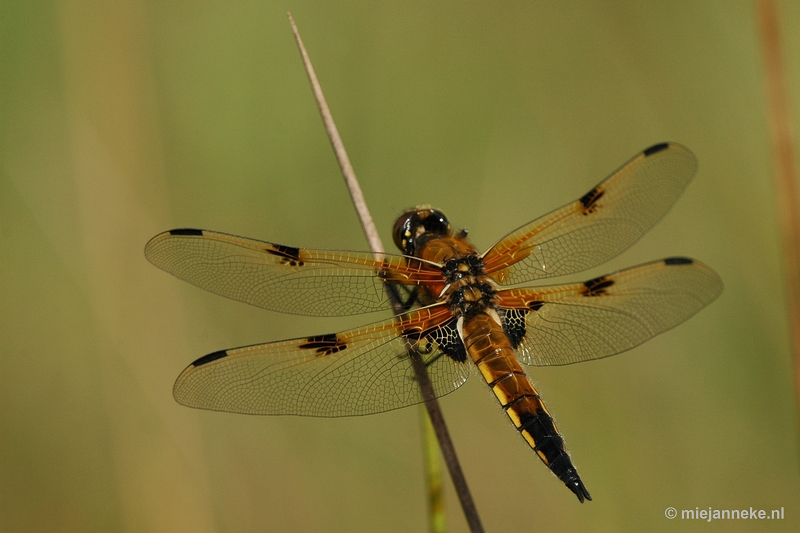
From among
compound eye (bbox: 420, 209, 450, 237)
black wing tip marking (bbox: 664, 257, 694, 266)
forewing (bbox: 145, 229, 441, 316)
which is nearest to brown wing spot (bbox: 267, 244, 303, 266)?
forewing (bbox: 145, 229, 441, 316)

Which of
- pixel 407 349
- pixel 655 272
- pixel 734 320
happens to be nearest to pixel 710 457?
pixel 734 320

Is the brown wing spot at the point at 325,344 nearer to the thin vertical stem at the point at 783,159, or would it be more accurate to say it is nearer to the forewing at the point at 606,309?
the forewing at the point at 606,309

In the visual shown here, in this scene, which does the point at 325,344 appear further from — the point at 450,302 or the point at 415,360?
the point at 450,302

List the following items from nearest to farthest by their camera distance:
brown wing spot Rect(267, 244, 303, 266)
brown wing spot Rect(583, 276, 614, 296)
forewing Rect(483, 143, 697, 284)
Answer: brown wing spot Rect(267, 244, 303, 266) → brown wing spot Rect(583, 276, 614, 296) → forewing Rect(483, 143, 697, 284)

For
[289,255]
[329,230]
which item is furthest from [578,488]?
[329,230]

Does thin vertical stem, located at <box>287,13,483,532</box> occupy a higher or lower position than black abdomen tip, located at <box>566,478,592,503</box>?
higher

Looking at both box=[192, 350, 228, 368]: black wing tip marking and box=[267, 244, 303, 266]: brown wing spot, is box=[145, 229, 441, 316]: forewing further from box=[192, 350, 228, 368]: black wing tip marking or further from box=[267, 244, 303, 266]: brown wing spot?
box=[192, 350, 228, 368]: black wing tip marking
